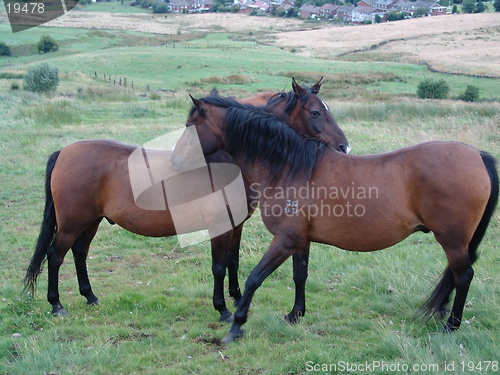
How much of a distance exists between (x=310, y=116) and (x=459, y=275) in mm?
2668

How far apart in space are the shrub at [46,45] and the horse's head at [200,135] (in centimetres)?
5666

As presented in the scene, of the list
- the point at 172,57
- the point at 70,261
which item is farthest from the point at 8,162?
the point at 172,57

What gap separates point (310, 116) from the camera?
242 inches

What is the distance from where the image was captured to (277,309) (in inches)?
212

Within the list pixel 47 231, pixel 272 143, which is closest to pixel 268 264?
pixel 272 143

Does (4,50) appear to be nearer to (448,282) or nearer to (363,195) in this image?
(363,195)

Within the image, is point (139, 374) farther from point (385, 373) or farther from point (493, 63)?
point (493, 63)

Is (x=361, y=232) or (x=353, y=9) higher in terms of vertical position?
(x=361, y=232)

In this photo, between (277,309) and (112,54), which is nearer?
(277,309)

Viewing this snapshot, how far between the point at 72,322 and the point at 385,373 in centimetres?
318

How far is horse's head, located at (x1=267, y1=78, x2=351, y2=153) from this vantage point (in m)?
6.05

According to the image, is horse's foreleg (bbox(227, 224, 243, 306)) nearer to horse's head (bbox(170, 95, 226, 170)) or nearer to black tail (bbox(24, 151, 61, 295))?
horse's head (bbox(170, 95, 226, 170))
